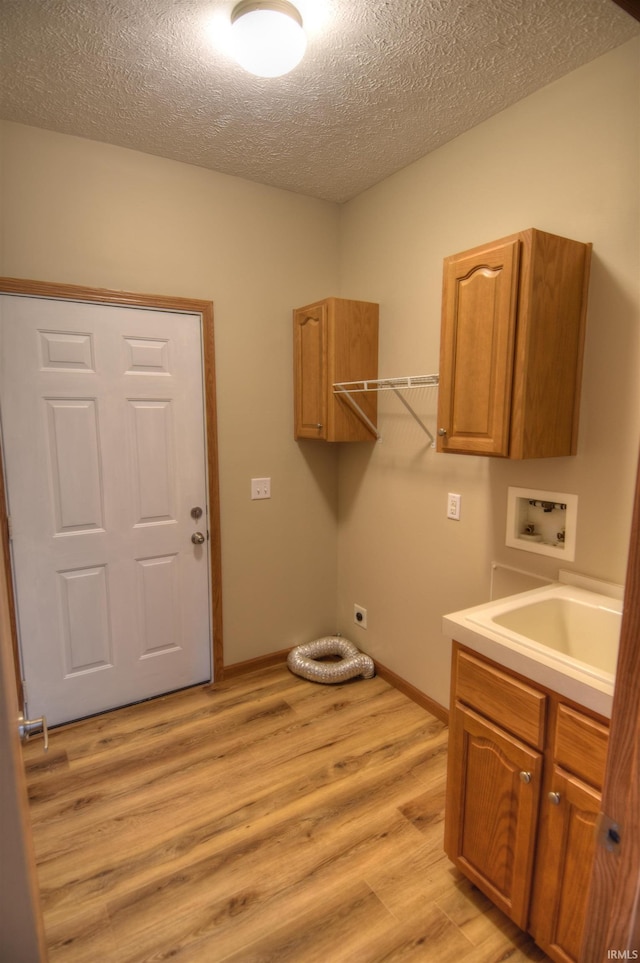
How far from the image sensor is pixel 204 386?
8.52 feet

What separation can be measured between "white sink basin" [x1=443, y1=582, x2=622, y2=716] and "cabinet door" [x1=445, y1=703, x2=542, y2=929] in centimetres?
24

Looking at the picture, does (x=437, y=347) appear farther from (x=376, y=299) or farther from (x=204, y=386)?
(x=204, y=386)

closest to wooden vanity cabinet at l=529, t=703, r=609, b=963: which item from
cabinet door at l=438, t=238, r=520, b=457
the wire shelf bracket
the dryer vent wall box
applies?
the dryer vent wall box

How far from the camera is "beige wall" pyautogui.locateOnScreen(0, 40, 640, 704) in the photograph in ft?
5.50

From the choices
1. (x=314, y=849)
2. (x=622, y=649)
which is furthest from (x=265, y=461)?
(x=622, y=649)

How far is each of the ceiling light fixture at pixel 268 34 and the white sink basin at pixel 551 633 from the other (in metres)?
1.78

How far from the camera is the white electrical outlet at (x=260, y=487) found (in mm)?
2826

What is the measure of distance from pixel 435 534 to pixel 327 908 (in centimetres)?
149

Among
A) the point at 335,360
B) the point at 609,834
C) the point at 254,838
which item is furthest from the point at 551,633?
the point at 335,360

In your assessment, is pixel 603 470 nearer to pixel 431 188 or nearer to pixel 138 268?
pixel 431 188

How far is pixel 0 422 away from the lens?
2.13 m

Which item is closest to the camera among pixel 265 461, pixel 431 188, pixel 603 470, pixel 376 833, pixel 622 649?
pixel 622 649

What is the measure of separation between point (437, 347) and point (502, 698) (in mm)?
1553

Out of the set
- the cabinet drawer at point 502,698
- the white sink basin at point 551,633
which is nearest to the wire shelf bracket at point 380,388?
the white sink basin at point 551,633
